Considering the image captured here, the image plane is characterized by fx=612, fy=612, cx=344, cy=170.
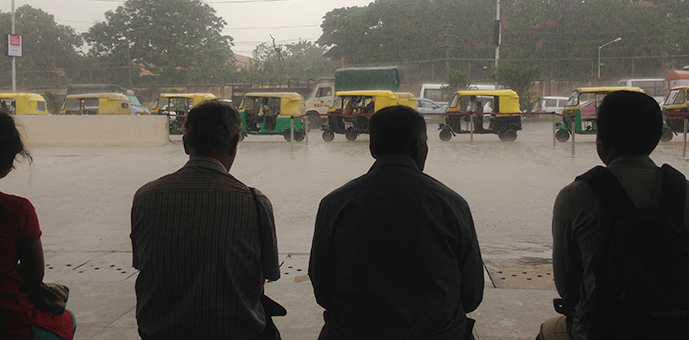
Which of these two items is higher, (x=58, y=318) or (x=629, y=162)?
(x=629, y=162)

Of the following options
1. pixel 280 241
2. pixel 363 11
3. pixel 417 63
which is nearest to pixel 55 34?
pixel 363 11

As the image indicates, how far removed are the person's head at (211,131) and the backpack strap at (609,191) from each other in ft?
4.10

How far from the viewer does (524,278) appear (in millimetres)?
4797

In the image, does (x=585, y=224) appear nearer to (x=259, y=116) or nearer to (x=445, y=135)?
(x=445, y=135)

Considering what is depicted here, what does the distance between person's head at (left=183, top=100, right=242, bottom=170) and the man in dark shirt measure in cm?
44

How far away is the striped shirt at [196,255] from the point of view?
2055 millimetres

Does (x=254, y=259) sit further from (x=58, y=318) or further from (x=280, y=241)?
(x=280, y=241)

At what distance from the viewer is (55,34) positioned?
4778 cm

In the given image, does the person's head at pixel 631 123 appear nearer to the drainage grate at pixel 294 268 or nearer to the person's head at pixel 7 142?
the person's head at pixel 7 142

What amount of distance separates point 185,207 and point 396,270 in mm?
740

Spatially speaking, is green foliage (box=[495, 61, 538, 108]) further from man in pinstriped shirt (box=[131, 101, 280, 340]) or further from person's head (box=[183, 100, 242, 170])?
man in pinstriped shirt (box=[131, 101, 280, 340])

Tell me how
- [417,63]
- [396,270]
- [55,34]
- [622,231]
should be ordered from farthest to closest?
[55,34] → [417,63] → [396,270] → [622,231]

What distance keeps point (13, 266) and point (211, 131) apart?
0.80 meters

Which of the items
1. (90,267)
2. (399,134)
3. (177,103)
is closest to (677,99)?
(177,103)
